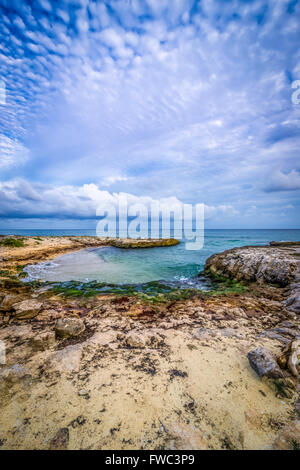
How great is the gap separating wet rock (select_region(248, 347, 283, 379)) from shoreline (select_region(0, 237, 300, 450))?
19mm

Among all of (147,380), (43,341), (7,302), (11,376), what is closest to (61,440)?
(147,380)

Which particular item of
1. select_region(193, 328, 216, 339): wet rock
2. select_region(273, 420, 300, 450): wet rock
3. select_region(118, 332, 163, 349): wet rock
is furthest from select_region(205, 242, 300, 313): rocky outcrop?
select_region(118, 332, 163, 349): wet rock

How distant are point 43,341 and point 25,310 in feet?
6.27

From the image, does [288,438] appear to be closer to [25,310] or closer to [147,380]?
[147,380]

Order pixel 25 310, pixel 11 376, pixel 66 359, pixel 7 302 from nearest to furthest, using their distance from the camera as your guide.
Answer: pixel 11 376 < pixel 66 359 < pixel 25 310 < pixel 7 302

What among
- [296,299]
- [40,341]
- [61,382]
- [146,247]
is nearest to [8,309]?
[40,341]

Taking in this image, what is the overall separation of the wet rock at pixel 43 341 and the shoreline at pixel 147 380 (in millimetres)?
23

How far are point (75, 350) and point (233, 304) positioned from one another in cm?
541

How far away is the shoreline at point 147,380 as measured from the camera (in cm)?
221

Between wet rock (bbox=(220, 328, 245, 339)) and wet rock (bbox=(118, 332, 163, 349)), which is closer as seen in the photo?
wet rock (bbox=(118, 332, 163, 349))

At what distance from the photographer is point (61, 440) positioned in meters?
2.15

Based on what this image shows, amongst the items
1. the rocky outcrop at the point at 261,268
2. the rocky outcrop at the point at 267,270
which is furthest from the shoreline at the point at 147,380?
the rocky outcrop at the point at 261,268

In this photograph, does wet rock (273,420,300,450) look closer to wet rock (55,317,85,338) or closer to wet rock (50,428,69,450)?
wet rock (50,428,69,450)

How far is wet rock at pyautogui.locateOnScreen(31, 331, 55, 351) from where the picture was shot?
3.80m
